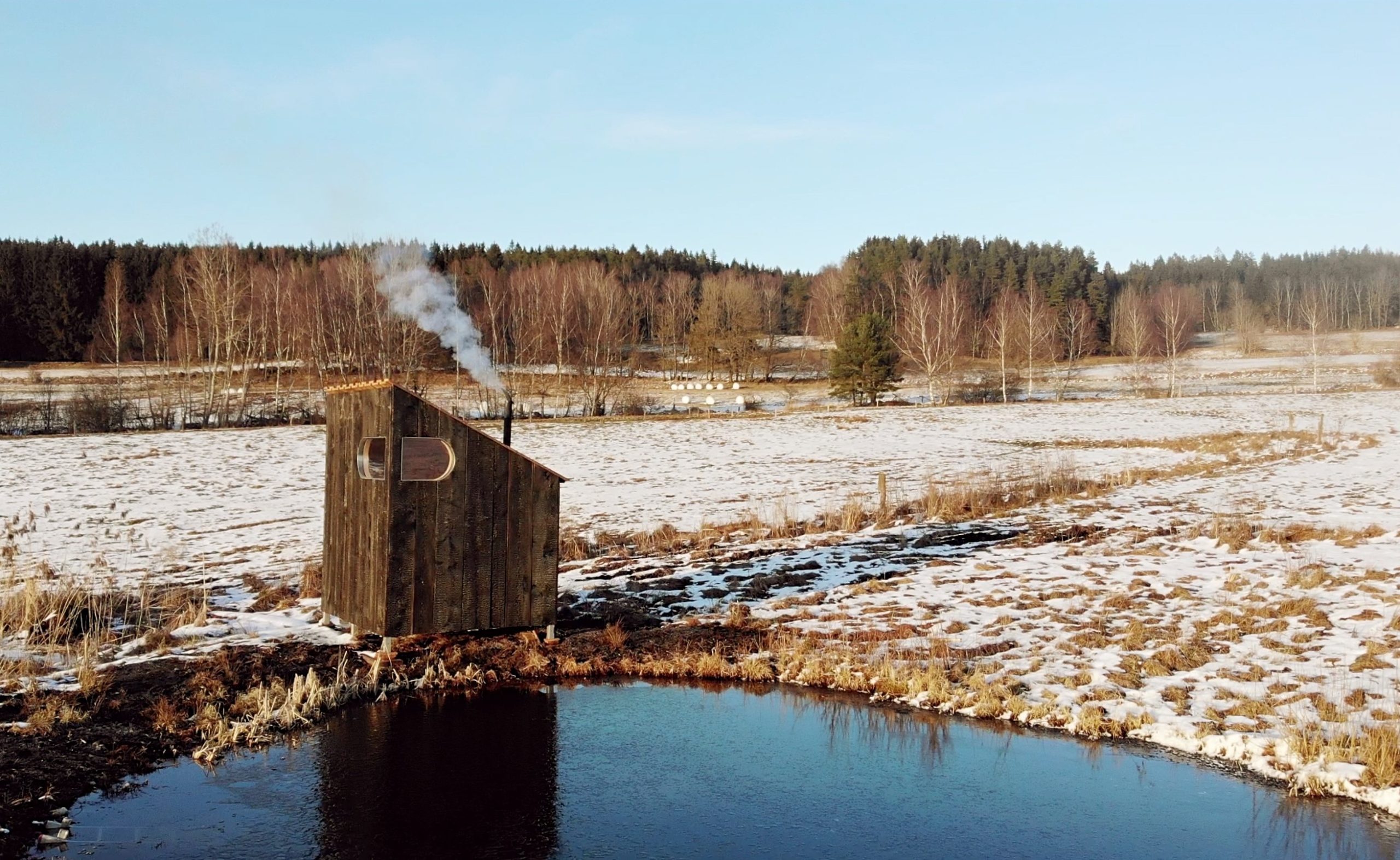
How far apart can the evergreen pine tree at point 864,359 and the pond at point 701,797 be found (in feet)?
143

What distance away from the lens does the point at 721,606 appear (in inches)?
553

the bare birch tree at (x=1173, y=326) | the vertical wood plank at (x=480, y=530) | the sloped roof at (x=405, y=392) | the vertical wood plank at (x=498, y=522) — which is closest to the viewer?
→ the sloped roof at (x=405, y=392)

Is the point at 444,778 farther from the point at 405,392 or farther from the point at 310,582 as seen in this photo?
the point at 310,582

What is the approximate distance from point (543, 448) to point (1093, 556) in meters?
23.0

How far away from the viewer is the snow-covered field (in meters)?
10.3

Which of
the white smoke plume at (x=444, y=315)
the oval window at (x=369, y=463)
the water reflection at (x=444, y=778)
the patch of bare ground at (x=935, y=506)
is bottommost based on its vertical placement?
the water reflection at (x=444, y=778)

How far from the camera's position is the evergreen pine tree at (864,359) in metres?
52.9

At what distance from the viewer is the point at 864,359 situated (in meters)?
53.0

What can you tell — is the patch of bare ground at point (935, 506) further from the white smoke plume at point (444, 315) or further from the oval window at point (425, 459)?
the oval window at point (425, 459)

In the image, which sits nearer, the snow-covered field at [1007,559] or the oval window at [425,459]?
the snow-covered field at [1007,559]

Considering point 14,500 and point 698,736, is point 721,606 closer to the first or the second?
point 698,736

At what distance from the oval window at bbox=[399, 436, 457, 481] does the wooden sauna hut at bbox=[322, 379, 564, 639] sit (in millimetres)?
14

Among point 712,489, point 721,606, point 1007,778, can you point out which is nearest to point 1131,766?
point 1007,778

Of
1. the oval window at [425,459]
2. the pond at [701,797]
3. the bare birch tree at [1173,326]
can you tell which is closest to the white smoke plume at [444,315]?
the oval window at [425,459]
